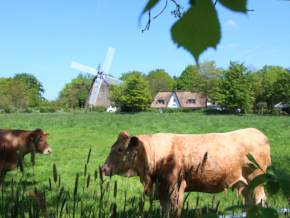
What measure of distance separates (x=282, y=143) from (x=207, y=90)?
164 feet

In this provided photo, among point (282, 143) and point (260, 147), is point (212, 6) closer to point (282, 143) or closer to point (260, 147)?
point (260, 147)

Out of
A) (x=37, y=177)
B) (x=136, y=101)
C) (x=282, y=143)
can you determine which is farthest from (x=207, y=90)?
(x=37, y=177)

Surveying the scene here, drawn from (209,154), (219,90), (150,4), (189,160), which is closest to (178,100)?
(219,90)

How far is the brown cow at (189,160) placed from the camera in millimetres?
3139

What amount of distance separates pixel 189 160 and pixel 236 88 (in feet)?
162

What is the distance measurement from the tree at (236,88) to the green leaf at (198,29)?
166 ft

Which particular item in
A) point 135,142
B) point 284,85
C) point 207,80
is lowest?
point 135,142

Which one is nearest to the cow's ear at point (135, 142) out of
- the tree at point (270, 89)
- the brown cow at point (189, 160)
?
the brown cow at point (189, 160)

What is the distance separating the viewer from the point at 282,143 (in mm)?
12000

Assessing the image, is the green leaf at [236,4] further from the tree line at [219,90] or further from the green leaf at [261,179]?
the tree line at [219,90]

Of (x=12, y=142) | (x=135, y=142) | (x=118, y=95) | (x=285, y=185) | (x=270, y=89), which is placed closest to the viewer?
(x=285, y=185)

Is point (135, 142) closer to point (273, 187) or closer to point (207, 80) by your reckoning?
point (273, 187)

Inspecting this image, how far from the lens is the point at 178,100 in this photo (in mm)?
70312

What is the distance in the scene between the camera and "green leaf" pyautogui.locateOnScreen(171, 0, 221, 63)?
77 centimetres
